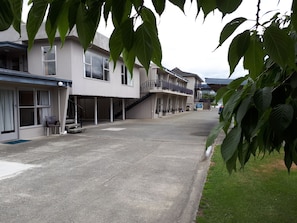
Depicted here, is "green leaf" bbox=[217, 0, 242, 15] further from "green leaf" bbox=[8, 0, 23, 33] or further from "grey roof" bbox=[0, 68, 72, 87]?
"grey roof" bbox=[0, 68, 72, 87]

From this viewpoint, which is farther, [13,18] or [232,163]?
[232,163]

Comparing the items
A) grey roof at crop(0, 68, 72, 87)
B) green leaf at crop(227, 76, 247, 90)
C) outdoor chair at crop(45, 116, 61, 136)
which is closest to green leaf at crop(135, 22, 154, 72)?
green leaf at crop(227, 76, 247, 90)

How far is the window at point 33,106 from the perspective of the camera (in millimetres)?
12106

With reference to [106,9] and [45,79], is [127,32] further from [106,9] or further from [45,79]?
[45,79]

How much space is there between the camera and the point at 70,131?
1383cm

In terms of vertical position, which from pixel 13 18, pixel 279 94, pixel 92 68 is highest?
pixel 92 68

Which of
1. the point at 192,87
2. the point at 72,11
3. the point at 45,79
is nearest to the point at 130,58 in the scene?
the point at 72,11

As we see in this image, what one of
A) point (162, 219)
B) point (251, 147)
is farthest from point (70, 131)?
point (251, 147)

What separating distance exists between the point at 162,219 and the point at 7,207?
256 cm

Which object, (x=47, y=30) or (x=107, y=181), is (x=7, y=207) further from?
(x=47, y=30)

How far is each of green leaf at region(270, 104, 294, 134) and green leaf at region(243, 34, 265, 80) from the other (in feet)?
0.48

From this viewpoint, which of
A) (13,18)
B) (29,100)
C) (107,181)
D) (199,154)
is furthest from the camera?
(29,100)

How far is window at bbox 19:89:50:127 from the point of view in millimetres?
12106

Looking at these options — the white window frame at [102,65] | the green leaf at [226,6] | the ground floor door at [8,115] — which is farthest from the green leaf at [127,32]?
the white window frame at [102,65]
